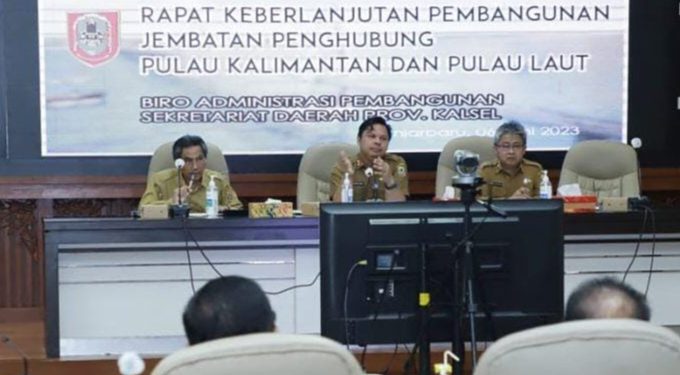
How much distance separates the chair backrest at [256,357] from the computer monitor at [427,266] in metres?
1.35

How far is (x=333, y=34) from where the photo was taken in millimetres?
6199

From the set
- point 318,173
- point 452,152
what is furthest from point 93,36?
point 452,152

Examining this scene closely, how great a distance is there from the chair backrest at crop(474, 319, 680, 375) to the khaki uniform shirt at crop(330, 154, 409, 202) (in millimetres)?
3598

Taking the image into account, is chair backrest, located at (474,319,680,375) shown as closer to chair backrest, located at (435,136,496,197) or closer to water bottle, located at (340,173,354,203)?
water bottle, located at (340,173,354,203)

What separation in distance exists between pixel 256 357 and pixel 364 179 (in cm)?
382

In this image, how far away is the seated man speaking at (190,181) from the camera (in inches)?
205

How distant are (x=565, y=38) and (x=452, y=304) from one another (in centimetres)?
369

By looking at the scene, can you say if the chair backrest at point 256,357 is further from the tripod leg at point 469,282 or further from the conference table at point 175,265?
the conference table at point 175,265

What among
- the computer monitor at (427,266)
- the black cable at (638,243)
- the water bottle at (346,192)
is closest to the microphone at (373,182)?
the water bottle at (346,192)

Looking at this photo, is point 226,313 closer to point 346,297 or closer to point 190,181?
point 346,297

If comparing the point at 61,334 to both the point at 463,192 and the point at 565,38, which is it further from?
the point at 565,38

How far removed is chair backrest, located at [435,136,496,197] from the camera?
18.3 feet

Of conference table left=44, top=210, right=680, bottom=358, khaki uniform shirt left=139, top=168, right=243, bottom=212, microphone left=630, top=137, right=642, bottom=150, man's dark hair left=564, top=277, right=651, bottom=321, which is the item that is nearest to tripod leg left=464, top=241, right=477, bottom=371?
man's dark hair left=564, top=277, right=651, bottom=321

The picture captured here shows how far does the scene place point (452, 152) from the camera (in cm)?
559
